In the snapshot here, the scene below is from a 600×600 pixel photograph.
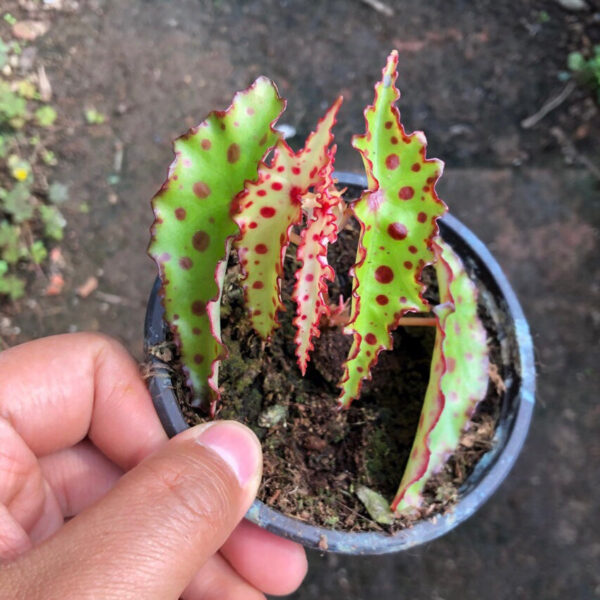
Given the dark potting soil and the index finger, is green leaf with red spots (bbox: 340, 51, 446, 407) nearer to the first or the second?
the dark potting soil

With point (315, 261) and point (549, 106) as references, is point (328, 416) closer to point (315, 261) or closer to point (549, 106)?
point (315, 261)

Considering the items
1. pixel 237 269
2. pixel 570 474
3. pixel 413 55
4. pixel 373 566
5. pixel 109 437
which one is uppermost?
pixel 413 55

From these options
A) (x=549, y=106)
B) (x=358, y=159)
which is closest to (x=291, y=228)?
(x=358, y=159)

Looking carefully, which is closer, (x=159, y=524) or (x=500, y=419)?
(x=159, y=524)

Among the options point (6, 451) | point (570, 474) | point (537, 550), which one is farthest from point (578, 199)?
point (6, 451)

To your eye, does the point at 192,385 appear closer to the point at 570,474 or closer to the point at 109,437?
the point at 109,437
